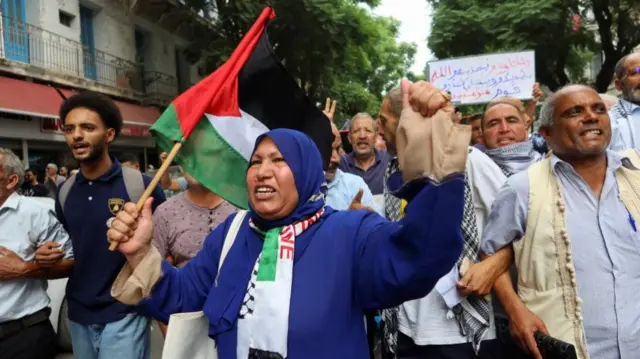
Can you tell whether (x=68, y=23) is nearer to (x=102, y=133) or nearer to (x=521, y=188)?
(x=102, y=133)

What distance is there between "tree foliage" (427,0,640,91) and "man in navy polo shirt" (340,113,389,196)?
34.9ft

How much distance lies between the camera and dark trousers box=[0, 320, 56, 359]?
287 cm

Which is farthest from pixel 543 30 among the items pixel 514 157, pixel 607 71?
pixel 514 157

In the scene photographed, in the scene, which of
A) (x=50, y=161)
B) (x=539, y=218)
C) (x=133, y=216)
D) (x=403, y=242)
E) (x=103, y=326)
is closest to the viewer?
(x=403, y=242)

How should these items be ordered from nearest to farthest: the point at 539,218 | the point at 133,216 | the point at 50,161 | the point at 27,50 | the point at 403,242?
the point at 403,242, the point at 133,216, the point at 539,218, the point at 27,50, the point at 50,161

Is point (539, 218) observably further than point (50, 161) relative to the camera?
No

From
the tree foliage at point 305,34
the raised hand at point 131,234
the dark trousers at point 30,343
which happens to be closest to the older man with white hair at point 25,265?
the dark trousers at point 30,343

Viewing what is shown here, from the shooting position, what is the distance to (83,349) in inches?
118

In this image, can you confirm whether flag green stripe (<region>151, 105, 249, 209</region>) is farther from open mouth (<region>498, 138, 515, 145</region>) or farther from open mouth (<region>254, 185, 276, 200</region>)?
open mouth (<region>498, 138, 515, 145</region>)

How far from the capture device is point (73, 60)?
14477 millimetres

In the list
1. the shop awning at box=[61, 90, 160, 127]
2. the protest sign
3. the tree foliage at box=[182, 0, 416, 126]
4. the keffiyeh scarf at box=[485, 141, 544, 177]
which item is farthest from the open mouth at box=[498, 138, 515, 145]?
the shop awning at box=[61, 90, 160, 127]

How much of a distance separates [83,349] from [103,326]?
0.22m

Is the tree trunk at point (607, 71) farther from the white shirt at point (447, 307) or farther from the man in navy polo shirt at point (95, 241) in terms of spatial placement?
the man in navy polo shirt at point (95, 241)

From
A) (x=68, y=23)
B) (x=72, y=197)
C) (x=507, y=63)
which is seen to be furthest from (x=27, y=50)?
(x=72, y=197)
